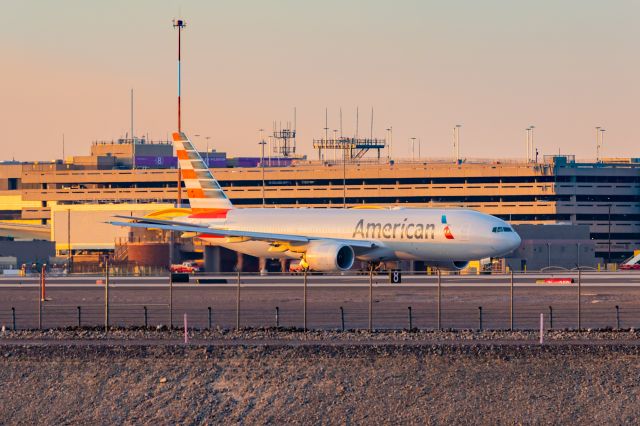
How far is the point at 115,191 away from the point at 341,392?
5422 inches

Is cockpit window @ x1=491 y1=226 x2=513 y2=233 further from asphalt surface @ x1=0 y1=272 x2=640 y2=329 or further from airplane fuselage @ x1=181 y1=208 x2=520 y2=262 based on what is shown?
asphalt surface @ x1=0 y1=272 x2=640 y2=329

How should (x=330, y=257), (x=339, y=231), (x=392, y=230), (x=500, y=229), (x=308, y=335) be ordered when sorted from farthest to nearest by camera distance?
(x=339, y=231), (x=392, y=230), (x=330, y=257), (x=500, y=229), (x=308, y=335)

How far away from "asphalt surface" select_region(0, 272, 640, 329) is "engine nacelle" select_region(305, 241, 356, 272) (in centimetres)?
89

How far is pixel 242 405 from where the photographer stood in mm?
29719

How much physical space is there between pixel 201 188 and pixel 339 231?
46.3ft

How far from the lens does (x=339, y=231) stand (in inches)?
3223

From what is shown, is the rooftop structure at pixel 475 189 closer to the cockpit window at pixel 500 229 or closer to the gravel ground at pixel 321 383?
the cockpit window at pixel 500 229

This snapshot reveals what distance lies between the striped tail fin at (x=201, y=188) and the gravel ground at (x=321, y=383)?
181 ft

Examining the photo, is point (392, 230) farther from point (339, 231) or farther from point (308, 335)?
point (308, 335)

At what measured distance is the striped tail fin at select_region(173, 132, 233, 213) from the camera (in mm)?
91125

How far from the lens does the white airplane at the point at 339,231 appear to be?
74.9 meters

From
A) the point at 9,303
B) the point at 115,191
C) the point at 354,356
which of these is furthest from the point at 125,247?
the point at 354,356

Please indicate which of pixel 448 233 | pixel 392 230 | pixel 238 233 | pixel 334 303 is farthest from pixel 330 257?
pixel 334 303

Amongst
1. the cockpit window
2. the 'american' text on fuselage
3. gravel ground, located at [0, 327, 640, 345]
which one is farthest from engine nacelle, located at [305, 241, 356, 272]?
gravel ground, located at [0, 327, 640, 345]
